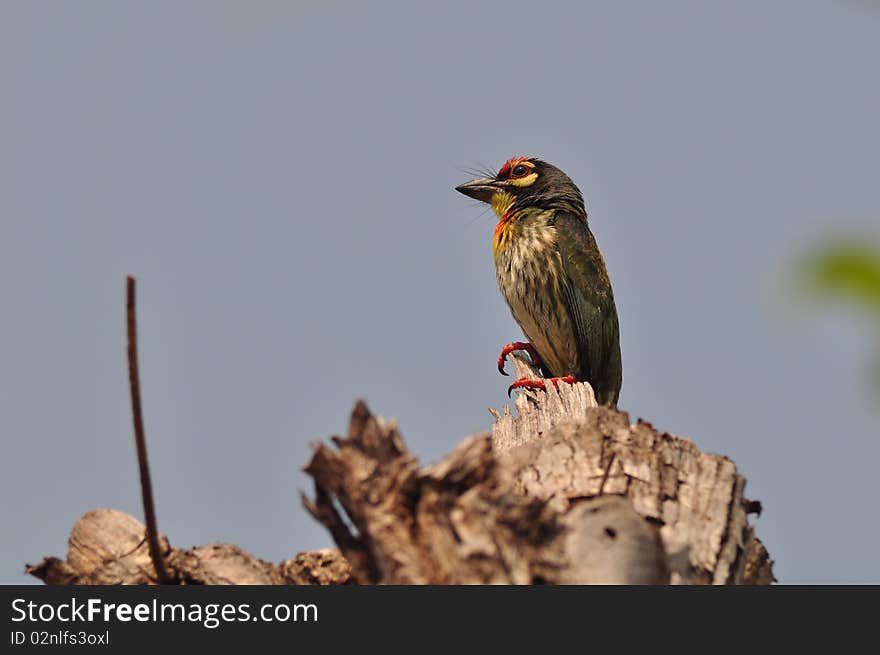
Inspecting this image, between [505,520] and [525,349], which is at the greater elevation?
[525,349]

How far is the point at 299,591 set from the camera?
323 cm

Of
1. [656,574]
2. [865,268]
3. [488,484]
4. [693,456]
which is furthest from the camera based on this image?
[693,456]

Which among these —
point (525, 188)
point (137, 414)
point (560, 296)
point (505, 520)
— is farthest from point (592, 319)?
point (137, 414)

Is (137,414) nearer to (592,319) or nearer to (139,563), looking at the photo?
(139,563)

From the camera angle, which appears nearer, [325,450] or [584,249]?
[325,450]

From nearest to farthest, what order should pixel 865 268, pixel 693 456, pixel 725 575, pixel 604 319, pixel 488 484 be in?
pixel 865 268 → pixel 488 484 → pixel 725 575 → pixel 693 456 → pixel 604 319

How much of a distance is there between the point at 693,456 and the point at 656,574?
728mm

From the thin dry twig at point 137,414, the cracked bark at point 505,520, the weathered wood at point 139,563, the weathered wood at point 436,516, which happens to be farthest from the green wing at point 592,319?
the thin dry twig at point 137,414

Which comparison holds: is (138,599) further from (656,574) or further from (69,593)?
(656,574)

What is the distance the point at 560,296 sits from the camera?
23.4 feet

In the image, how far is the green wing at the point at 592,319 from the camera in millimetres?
7082

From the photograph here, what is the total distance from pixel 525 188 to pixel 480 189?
0.38 metres

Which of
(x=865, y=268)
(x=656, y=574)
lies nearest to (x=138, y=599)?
(x=656, y=574)

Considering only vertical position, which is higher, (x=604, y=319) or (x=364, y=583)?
(x=604, y=319)
